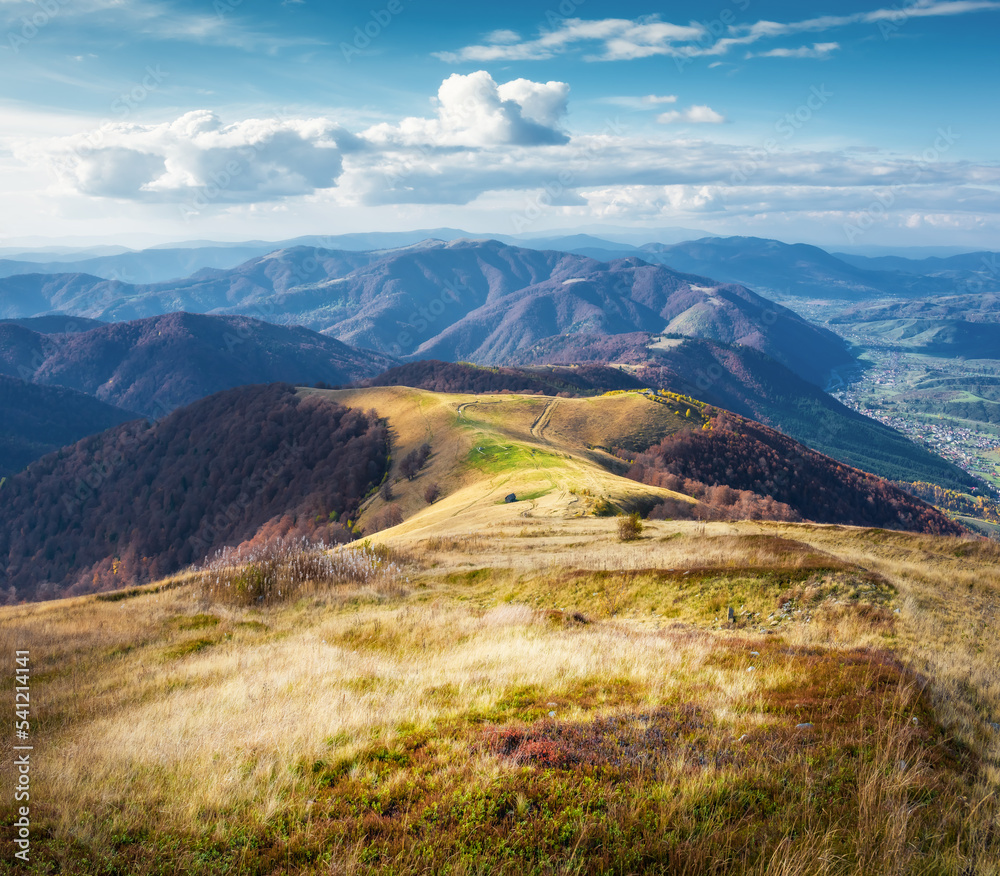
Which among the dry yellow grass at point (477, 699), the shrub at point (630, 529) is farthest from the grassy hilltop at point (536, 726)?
the shrub at point (630, 529)

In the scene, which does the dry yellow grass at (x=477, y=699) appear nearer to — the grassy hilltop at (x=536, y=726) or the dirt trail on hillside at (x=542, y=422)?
the grassy hilltop at (x=536, y=726)

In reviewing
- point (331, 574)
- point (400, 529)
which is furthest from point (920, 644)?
point (400, 529)

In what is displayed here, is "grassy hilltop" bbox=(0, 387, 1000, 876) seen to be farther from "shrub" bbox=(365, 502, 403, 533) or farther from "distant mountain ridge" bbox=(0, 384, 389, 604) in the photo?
"distant mountain ridge" bbox=(0, 384, 389, 604)

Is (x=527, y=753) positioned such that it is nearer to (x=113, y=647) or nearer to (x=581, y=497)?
(x=113, y=647)

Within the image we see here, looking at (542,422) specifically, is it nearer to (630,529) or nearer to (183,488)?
(630,529)

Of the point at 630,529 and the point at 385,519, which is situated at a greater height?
the point at 630,529

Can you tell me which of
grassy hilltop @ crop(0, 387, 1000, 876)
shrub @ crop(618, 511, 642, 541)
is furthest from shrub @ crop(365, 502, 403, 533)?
grassy hilltop @ crop(0, 387, 1000, 876)

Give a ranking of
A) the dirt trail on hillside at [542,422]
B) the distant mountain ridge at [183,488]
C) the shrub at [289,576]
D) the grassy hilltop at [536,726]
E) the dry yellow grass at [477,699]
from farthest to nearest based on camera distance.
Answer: the distant mountain ridge at [183,488], the dirt trail on hillside at [542,422], the shrub at [289,576], the dry yellow grass at [477,699], the grassy hilltop at [536,726]

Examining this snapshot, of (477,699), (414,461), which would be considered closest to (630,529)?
(477,699)
